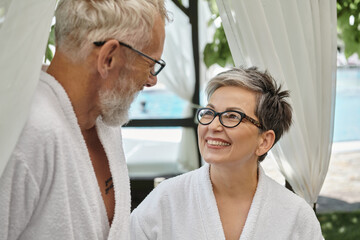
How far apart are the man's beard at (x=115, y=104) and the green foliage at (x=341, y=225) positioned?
121 inches

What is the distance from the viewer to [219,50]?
2768 mm

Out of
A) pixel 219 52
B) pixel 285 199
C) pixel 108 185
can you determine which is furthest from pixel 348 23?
pixel 108 185

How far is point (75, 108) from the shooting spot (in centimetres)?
103

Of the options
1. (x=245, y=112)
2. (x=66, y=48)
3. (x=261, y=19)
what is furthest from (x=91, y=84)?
(x=261, y=19)

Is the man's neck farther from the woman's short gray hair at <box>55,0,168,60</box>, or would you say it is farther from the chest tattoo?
the chest tattoo

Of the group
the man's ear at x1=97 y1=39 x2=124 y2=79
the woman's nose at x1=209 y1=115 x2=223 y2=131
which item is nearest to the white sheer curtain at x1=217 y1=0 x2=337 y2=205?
the woman's nose at x1=209 y1=115 x2=223 y2=131

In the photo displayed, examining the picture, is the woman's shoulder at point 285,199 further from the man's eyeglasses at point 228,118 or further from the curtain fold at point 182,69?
the curtain fold at point 182,69

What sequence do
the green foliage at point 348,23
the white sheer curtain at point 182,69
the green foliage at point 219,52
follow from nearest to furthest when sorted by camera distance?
the green foliage at point 348,23 → the green foliage at point 219,52 → the white sheer curtain at point 182,69

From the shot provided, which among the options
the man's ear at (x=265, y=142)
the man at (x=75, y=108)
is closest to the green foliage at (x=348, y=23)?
the man's ear at (x=265, y=142)

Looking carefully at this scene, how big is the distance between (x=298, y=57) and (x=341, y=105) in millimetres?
11803

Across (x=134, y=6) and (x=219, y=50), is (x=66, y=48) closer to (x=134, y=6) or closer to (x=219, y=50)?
(x=134, y=6)

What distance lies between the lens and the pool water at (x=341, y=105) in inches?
395

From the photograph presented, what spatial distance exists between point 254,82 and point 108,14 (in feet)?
2.15

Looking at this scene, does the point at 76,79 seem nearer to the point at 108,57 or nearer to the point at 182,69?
the point at 108,57
